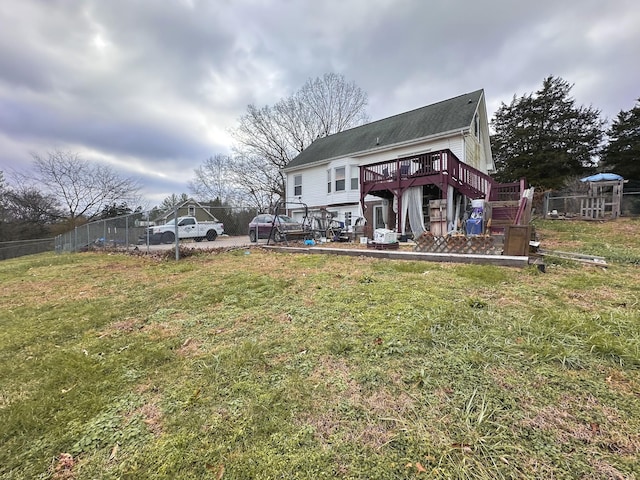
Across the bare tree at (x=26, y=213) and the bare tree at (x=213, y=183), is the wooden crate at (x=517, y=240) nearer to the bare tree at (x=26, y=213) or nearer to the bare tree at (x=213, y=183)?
the bare tree at (x=213, y=183)

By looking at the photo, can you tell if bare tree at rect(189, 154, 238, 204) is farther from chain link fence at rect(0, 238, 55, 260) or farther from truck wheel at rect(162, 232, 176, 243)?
truck wheel at rect(162, 232, 176, 243)

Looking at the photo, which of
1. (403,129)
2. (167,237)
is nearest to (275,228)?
(167,237)

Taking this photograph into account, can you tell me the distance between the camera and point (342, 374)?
203cm

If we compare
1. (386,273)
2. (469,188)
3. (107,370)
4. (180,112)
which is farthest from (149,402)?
(180,112)

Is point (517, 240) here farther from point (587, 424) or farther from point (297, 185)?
point (297, 185)

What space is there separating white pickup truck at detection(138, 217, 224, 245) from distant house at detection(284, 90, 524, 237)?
4927 millimetres

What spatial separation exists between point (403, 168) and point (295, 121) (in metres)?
16.8

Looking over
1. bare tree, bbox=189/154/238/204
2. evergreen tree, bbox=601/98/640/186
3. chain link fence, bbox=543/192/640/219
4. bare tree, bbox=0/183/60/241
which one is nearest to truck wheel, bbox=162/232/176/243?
bare tree, bbox=189/154/238/204

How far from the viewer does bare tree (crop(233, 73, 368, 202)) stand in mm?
24422

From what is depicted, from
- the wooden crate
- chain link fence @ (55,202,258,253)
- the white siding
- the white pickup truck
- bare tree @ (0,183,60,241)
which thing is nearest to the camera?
the wooden crate

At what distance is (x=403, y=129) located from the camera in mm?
14828

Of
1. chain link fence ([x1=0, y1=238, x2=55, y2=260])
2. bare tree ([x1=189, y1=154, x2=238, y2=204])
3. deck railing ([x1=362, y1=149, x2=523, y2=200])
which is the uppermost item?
bare tree ([x1=189, y1=154, x2=238, y2=204])

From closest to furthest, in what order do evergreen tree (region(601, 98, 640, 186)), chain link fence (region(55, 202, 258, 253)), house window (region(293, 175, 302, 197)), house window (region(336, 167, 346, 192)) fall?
1. chain link fence (region(55, 202, 258, 253))
2. house window (region(336, 167, 346, 192))
3. house window (region(293, 175, 302, 197))
4. evergreen tree (region(601, 98, 640, 186))

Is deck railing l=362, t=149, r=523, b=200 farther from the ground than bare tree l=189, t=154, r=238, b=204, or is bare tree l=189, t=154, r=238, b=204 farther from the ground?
bare tree l=189, t=154, r=238, b=204
